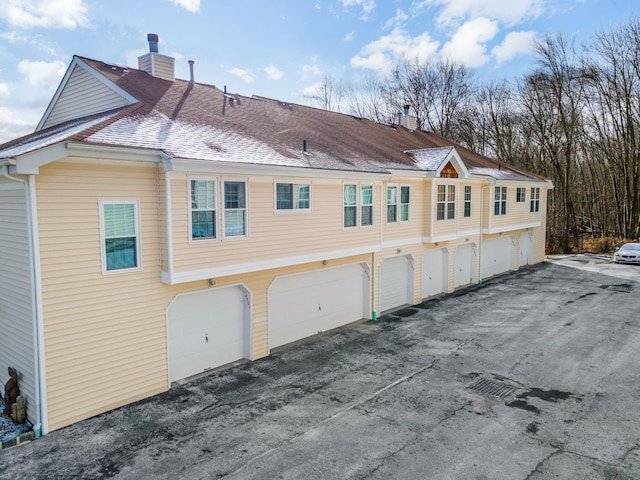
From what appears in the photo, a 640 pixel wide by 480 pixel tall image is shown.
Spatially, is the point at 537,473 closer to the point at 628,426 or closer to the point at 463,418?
the point at 463,418

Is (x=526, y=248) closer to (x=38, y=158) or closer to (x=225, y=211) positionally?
(x=225, y=211)

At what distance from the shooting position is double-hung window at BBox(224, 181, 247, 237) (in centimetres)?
1003

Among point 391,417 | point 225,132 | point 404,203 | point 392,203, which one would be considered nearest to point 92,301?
point 225,132

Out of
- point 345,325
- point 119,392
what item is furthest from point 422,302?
point 119,392

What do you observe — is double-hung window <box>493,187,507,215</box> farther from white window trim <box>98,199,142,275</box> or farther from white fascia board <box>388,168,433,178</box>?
white window trim <box>98,199,142,275</box>

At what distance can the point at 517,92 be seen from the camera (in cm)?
3503

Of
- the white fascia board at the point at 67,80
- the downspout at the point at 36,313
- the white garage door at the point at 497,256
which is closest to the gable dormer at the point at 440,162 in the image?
the white garage door at the point at 497,256

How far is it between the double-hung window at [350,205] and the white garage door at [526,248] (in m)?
16.3

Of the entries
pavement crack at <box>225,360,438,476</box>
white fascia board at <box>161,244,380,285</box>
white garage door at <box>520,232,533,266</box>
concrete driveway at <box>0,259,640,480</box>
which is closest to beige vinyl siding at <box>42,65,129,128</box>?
white fascia board at <box>161,244,380,285</box>

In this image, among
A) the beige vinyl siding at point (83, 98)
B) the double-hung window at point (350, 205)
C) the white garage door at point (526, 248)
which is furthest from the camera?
the white garage door at point (526, 248)

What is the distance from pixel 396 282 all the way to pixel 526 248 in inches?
540

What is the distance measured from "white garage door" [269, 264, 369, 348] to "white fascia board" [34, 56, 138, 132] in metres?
6.50

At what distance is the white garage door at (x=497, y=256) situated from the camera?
73.5 feet

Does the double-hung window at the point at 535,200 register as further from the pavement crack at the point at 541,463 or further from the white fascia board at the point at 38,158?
the white fascia board at the point at 38,158
